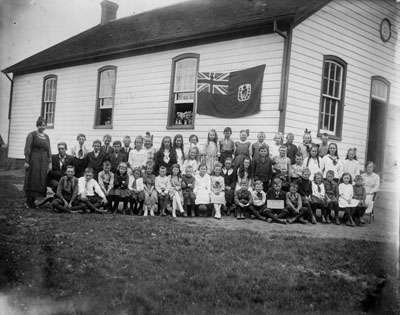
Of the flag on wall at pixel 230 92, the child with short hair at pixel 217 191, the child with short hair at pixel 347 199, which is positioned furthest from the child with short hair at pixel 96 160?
the child with short hair at pixel 347 199

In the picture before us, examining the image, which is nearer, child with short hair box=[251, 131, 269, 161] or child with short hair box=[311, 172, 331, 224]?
child with short hair box=[311, 172, 331, 224]

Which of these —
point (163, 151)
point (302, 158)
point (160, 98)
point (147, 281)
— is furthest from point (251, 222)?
point (160, 98)

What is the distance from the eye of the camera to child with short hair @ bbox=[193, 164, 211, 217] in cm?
855

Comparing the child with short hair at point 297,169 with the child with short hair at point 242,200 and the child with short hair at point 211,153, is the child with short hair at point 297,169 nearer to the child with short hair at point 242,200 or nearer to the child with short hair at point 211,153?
the child with short hair at point 242,200

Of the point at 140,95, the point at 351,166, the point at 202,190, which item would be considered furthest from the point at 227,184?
the point at 140,95

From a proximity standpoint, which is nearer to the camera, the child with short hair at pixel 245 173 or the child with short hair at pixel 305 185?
the child with short hair at pixel 305 185

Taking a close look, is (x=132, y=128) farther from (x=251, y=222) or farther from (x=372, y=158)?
(x=372, y=158)

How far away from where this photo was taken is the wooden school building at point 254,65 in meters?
9.97

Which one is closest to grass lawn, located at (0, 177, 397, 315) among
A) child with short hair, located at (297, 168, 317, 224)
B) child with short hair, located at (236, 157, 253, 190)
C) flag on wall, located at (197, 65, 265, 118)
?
child with short hair, located at (297, 168, 317, 224)

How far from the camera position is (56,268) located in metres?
4.43

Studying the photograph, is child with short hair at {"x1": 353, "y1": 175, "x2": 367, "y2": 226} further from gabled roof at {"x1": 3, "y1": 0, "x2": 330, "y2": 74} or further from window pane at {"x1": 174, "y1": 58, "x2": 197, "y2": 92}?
window pane at {"x1": 174, "y1": 58, "x2": 197, "y2": 92}

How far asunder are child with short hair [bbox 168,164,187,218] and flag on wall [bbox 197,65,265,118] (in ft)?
8.47

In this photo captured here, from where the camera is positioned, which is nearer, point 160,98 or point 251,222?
point 251,222

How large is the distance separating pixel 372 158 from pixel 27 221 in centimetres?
1025
